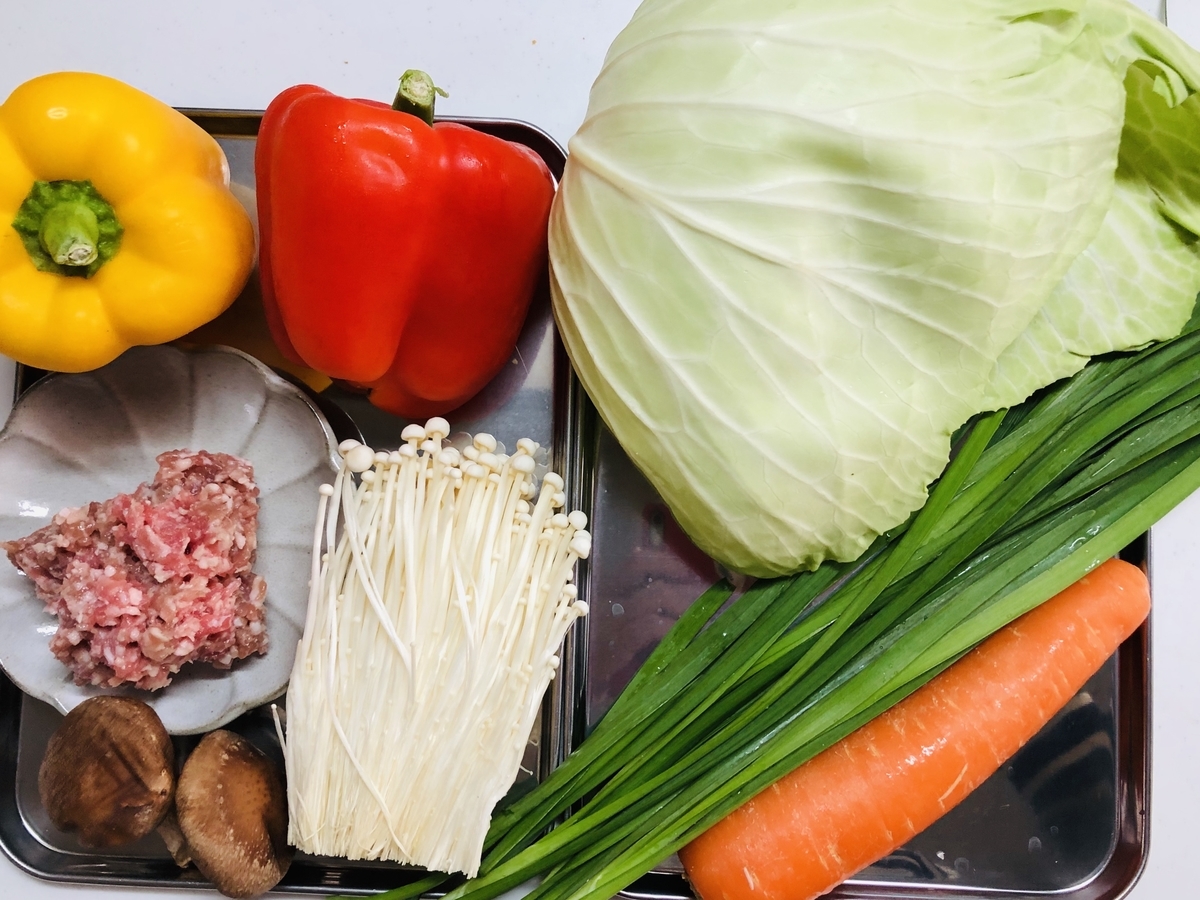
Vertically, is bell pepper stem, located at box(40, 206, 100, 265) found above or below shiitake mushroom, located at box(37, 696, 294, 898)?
above

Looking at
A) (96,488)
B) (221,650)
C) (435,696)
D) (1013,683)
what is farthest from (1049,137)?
(96,488)

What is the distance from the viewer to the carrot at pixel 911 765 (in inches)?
39.6

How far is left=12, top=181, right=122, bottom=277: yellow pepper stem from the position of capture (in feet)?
2.87

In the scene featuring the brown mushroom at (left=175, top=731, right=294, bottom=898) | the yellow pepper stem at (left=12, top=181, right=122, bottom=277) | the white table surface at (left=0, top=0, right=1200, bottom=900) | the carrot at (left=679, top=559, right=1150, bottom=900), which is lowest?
the brown mushroom at (left=175, top=731, right=294, bottom=898)

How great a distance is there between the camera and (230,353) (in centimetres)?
104

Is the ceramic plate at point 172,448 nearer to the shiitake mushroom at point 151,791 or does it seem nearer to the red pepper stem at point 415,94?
the shiitake mushroom at point 151,791

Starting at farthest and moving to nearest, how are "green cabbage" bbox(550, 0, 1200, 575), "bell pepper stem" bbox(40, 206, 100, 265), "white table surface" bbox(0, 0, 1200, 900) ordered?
1. "white table surface" bbox(0, 0, 1200, 900)
2. "bell pepper stem" bbox(40, 206, 100, 265)
3. "green cabbage" bbox(550, 0, 1200, 575)

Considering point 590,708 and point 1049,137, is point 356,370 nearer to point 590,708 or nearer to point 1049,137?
point 590,708

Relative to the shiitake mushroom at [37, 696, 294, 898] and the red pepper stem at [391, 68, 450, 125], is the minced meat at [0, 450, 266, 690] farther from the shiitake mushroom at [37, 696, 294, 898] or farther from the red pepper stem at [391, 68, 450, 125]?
the red pepper stem at [391, 68, 450, 125]

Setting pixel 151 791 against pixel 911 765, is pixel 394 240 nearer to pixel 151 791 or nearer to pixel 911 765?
pixel 151 791

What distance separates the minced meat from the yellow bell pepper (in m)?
0.18

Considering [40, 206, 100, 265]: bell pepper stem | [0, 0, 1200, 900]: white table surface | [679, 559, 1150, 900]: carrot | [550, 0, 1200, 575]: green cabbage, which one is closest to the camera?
[550, 0, 1200, 575]: green cabbage

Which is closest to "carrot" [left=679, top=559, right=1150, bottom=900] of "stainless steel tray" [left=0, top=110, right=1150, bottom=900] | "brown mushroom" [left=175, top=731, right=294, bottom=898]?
"stainless steel tray" [left=0, top=110, right=1150, bottom=900]

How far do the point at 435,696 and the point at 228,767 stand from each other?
0.25m
